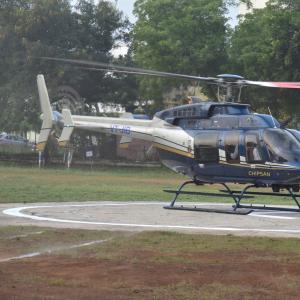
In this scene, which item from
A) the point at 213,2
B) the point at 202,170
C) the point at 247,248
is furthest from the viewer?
the point at 213,2

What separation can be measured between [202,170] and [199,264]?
369 inches

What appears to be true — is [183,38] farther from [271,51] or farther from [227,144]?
[227,144]

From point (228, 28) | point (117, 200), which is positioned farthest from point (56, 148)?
point (117, 200)

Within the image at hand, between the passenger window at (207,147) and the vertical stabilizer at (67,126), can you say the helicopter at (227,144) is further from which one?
the vertical stabilizer at (67,126)

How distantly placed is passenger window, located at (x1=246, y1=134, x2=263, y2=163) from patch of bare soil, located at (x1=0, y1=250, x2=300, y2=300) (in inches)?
283

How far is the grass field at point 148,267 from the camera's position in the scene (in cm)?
770

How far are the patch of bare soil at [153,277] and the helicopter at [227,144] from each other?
7.05 meters

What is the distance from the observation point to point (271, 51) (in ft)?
137

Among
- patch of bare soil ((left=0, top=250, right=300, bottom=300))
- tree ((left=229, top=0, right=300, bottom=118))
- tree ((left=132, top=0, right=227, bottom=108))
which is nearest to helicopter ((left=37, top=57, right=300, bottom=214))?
patch of bare soil ((left=0, top=250, right=300, bottom=300))

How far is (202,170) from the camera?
1888 centimetres

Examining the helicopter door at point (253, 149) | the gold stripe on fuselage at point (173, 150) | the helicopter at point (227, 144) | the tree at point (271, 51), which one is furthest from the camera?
the tree at point (271, 51)

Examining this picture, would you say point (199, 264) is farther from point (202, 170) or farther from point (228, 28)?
point (228, 28)

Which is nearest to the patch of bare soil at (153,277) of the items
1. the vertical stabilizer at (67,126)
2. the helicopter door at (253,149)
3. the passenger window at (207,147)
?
the helicopter door at (253,149)

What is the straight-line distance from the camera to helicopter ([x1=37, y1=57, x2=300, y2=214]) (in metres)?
17.3
